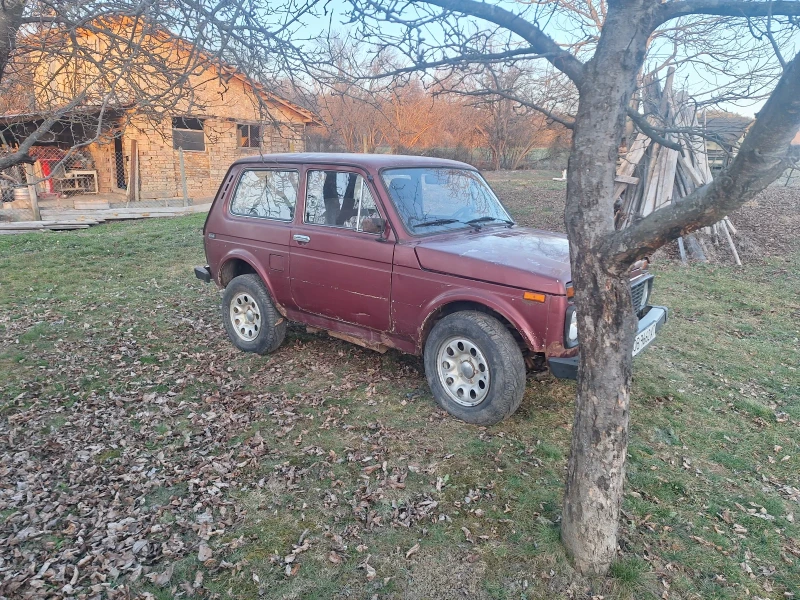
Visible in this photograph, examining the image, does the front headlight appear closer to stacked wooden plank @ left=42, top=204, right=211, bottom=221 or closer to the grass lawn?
the grass lawn

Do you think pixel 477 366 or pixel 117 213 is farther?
pixel 117 213

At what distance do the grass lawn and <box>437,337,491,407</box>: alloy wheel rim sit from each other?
244mm

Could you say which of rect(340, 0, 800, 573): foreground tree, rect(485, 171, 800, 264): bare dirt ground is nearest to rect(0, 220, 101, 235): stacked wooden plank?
rect(485, 171, 800, 264): bare dirt ground

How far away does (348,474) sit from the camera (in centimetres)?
371

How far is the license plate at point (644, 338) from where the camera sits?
164 inches

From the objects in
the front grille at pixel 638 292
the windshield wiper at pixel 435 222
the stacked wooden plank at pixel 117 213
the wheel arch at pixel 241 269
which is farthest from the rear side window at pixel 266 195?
the stacked wooden plank at pixel 117 213

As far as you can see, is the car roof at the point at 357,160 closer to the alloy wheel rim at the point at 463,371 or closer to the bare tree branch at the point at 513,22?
the alloy wheel rim at the point at 463,371

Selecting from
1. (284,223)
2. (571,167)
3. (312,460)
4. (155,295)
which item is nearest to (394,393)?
(312,460)

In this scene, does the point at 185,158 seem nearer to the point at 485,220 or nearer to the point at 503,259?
the point at 485,220

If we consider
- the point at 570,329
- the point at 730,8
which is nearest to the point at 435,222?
the point at 570,329

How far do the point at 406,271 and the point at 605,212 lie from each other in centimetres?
214

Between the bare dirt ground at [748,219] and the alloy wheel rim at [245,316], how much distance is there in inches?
249

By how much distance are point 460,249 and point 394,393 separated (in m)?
1.44

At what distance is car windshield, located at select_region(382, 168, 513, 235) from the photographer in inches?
187
